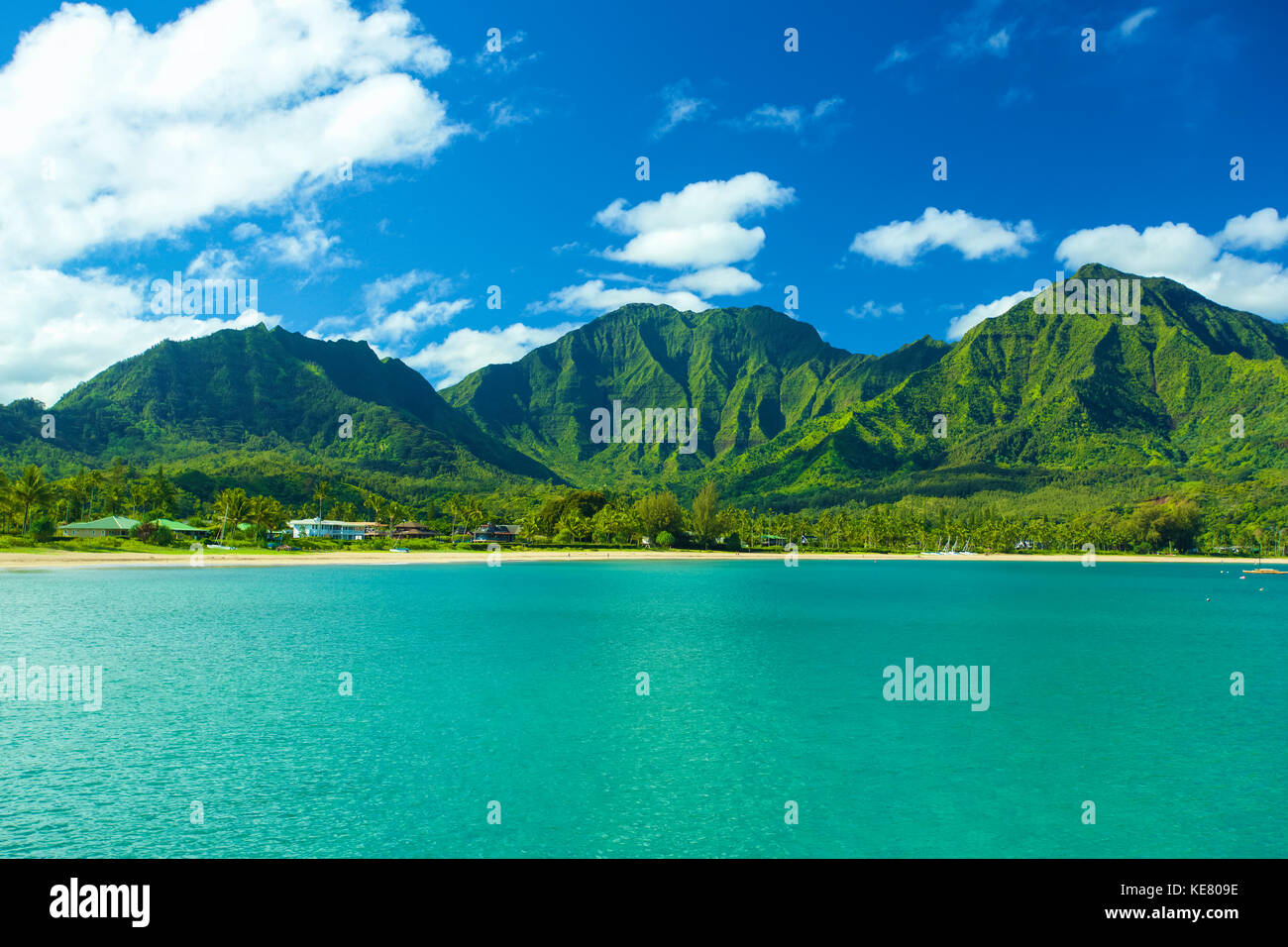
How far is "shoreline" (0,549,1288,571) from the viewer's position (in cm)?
9006

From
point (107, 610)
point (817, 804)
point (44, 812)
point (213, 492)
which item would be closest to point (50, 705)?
point (44, 812)

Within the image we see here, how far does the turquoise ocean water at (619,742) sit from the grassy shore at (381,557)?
5066 cm

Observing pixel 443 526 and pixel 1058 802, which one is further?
pixel 443 526

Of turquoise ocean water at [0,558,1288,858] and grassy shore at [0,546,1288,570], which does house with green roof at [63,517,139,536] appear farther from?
turquoise ocean water at [0,558,1288,858]

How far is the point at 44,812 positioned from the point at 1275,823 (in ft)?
90.6

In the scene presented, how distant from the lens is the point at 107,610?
5031 cm

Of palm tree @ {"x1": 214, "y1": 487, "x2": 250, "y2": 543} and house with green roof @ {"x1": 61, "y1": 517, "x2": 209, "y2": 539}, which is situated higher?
palm tree @ {"x1": 214, "y1": 487, "x2": 250, "y2": 543}

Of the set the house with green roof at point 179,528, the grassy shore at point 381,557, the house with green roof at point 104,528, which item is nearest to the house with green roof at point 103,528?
the house with green roof at point 104,528

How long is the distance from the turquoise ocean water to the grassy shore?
50.7 meters

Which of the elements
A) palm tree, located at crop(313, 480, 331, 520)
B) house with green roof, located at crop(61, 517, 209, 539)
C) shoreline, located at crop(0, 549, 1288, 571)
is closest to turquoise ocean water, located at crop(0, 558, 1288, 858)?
shoreline, located at crop(0, 549, 1288, 571)

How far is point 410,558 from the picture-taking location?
422ft

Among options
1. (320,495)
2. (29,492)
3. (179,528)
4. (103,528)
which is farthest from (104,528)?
(320,495)
